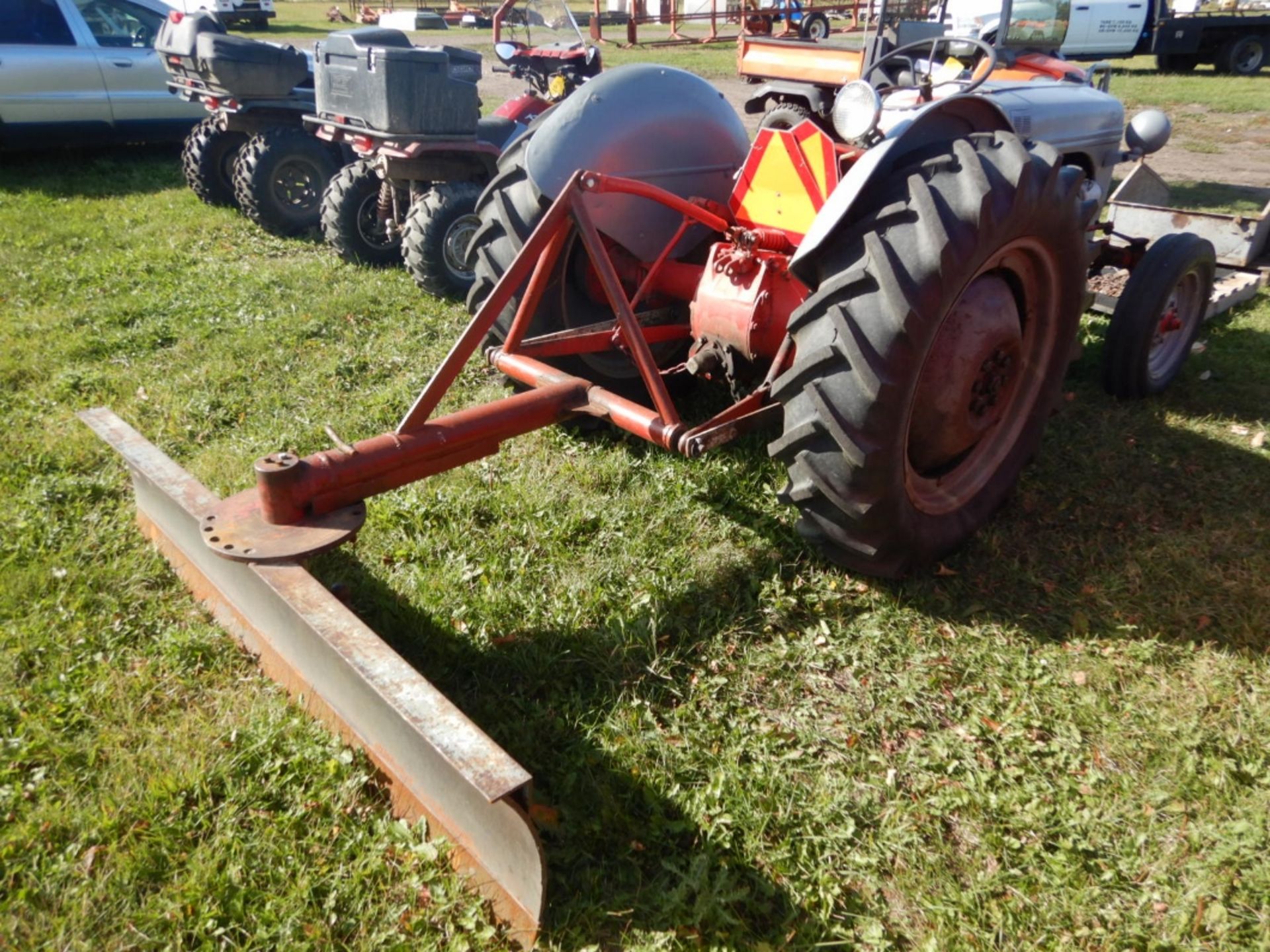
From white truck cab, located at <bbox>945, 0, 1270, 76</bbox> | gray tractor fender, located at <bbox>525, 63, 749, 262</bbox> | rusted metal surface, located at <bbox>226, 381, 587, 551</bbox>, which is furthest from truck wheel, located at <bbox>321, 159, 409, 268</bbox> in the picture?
white truck cab, located at <bbox>945, 0, 1270, 76</bbox>

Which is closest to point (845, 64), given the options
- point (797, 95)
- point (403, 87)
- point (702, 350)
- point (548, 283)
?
point (797, 95)

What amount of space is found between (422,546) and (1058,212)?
2.42 m

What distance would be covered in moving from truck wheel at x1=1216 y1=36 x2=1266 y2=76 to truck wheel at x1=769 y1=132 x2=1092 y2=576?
18.7 meters

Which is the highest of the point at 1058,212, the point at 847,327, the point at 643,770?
the point at 1058,212

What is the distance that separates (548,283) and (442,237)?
2395 mm

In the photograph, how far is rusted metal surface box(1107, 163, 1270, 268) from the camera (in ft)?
17.8

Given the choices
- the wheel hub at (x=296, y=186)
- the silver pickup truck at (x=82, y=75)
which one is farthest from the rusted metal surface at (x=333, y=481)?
the silver pickup truck at (x=82, y=75)

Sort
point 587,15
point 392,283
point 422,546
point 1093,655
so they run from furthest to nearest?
1. point 587,15
2. point 392,283
3. point 422,546
4. point 1093,655

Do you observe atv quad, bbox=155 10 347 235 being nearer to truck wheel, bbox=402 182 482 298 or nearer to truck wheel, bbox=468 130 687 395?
truck wheel, bbox=402 182 482 298

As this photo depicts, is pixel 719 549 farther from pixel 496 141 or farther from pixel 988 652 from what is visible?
pixel 496 141

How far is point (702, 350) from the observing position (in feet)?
11.0

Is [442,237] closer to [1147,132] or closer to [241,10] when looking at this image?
[1147,132]

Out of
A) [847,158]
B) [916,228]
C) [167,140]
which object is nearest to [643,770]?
[916,228]

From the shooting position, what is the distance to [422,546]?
3318mm
